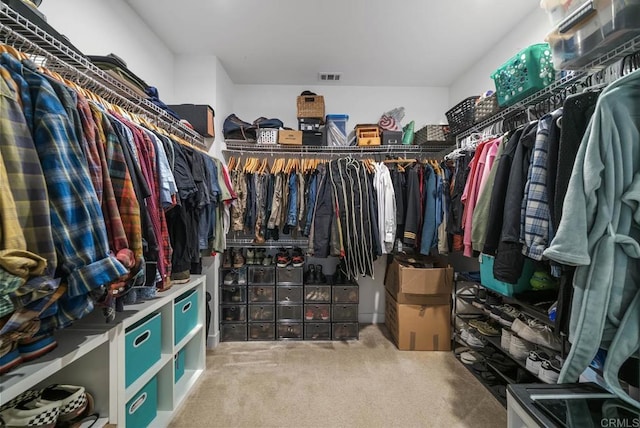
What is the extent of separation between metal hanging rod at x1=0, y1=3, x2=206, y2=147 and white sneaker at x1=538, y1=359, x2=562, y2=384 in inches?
107

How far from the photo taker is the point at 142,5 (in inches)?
73.5

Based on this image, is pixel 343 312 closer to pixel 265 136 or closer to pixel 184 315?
pixel 184 315

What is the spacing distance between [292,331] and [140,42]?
2808 millimetres

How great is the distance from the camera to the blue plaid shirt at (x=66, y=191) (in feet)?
2.31

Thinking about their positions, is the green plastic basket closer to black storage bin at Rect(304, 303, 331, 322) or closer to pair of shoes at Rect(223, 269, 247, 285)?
black storage bin at Rect(304, 303, 331, 322)

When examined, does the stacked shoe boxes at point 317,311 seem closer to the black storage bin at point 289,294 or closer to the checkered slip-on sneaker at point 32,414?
the black storage bin at point 289,294

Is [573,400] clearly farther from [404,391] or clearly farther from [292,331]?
[292,331]

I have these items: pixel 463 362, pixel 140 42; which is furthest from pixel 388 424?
pixel 140 42

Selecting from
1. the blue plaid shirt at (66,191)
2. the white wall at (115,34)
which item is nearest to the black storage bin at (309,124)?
the white wall at (115,34)

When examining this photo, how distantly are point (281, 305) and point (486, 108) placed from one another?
2438mm

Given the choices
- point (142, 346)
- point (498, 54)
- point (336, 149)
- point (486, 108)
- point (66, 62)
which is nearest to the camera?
point (66, 62)

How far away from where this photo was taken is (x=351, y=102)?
2979 millimetres

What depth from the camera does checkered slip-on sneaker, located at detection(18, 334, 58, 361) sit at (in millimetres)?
757

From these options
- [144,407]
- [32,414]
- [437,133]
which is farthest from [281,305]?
[437,133]
